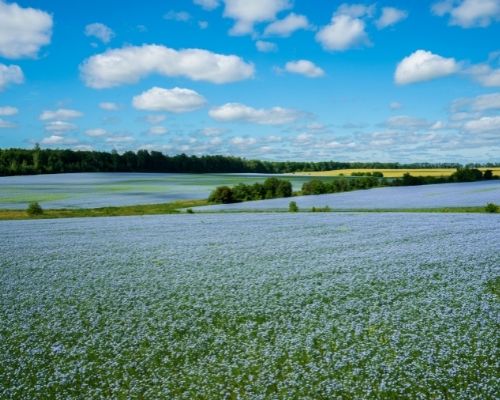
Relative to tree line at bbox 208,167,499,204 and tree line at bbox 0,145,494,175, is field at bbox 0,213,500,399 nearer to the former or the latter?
tree line at bbox 208,167,499,204

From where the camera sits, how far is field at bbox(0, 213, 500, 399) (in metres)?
6.84

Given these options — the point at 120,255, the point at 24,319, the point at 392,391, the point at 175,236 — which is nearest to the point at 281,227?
the point at 175,236

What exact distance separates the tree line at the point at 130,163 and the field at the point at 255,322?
327 feet

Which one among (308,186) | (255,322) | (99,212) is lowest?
(99,212)

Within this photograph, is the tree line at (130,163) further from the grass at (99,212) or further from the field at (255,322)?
the field at (255,322)

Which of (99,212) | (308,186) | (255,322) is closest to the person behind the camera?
(255,322)

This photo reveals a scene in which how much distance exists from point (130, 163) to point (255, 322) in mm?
118370

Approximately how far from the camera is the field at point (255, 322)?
6.84 metres

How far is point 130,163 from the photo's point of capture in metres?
122

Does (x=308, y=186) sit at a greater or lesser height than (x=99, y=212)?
greater

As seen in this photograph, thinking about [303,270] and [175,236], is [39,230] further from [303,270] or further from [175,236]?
[303,270]

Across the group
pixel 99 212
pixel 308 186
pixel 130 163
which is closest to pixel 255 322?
pixel 99 212

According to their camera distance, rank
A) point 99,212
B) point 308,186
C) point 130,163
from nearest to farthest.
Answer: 1. point 99,212
2. point 308,186
3. point 130,163

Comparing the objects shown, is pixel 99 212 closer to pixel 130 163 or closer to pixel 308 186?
pixel 308 186
